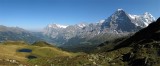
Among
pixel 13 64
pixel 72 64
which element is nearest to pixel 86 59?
pixel 72 64

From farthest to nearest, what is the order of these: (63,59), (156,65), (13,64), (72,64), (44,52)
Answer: (44,52)
(63,59)
(72,64)
(156,65)
(13,64)

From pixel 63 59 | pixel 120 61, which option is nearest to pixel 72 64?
pixel 63 59

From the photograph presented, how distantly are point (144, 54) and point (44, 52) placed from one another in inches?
3503

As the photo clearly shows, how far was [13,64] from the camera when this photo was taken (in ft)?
172

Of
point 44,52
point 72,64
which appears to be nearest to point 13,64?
point 72,64

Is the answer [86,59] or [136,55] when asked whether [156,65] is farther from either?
[86,59]

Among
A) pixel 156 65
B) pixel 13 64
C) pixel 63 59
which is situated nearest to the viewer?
pixel 13 64

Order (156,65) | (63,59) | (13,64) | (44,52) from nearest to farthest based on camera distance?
(13,64) < (156,65) < (63,59) < (44,52)

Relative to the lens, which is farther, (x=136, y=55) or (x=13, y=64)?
(x=136, y=55)

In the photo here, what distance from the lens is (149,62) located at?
9169 cm

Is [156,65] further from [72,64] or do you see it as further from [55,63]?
[55,63]

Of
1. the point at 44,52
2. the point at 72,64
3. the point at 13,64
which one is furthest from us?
the point at 44,52

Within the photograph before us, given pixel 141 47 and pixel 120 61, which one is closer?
pixel 120 61

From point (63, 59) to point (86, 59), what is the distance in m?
9.70
